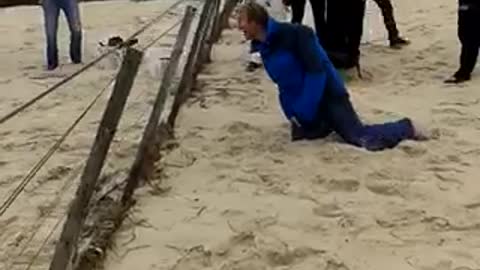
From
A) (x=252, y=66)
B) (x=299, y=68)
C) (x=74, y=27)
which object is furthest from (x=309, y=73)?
(x=74, y=27)

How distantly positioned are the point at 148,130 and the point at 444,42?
3.58 meters

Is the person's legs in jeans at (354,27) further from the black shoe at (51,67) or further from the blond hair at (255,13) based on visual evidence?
the black shoe at (51,67)

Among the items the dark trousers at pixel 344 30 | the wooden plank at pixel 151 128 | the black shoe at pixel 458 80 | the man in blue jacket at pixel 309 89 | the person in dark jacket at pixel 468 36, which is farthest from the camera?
the dark trousers at pixel 344 30

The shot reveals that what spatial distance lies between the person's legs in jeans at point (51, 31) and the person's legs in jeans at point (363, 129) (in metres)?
3.29

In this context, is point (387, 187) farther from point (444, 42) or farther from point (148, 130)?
point (444, 42)

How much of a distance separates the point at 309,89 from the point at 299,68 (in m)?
0.12

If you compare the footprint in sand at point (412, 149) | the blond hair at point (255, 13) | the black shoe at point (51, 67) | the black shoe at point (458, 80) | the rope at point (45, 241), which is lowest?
the black shoe at point (51, 67)

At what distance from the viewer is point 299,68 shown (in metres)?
5.24

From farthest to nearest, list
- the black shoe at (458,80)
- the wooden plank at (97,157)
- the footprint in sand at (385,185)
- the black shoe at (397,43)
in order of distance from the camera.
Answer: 1. the black shoe at (397,43)
2. the black shoe at (458,80)
3. the footprint in sand at (385,185)
4. the wooden plank at (97,157)

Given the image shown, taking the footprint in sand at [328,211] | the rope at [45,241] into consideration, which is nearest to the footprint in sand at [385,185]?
the footprint in sand at [328,211]

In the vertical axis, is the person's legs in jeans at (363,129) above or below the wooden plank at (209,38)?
above

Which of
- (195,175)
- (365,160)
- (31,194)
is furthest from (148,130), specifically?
(365,160)

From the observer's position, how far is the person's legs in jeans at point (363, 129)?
204 inches

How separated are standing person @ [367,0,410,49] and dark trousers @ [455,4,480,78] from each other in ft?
4.07
